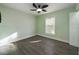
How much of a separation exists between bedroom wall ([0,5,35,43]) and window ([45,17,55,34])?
44.7 inches

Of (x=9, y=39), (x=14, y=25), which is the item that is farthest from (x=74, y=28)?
(x=9, y=39)

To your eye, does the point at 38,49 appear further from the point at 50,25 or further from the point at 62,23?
the point at 50,25

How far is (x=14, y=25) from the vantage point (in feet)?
15.4

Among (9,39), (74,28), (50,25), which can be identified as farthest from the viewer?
(50,25)

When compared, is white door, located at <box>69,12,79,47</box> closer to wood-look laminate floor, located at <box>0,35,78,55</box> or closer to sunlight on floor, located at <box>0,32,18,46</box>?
wood-look laminate floor, located at <box>0,35,78,55</box>

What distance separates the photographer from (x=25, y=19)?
5.60 m

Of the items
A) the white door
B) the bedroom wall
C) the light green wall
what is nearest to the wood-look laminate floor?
the white door

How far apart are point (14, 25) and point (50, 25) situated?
2.51 metres

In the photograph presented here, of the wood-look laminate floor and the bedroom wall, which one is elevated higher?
the bedroom wall

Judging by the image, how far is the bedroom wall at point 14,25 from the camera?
13.1 feet

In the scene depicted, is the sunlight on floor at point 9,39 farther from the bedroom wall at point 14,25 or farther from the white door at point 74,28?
the white door at point 74,28

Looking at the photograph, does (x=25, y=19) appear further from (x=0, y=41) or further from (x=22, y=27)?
(x=0, y=41)

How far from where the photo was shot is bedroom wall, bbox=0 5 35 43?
399 centimetres

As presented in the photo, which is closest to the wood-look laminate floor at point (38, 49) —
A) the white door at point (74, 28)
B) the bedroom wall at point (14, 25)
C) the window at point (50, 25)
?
the white door at point (74, 28)
